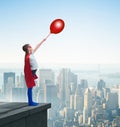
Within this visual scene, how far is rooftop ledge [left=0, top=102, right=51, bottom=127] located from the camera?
4.50 metres

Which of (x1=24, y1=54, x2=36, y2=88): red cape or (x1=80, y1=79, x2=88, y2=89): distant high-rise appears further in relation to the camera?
(x1=80, y1=79, x2=88, y2=89): distant high-rise

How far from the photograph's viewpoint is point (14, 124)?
460 cm

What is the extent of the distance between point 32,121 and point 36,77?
582mm

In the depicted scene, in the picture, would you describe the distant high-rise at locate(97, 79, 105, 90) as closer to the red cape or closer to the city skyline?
the city skyline

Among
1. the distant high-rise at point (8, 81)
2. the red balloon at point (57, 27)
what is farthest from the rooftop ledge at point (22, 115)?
the distant high-rise at point (8, 81)

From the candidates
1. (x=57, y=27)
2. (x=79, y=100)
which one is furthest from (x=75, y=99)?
(x=57, y=27)

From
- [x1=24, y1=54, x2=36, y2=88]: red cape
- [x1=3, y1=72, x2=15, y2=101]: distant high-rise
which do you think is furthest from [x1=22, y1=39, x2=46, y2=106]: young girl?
[x1=3, y1=72, x2=15, y2=101]: distant high-rise

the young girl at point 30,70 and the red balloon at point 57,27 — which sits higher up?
the red balloon at point 57,27

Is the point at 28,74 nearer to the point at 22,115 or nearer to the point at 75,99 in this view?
the point at 22,115

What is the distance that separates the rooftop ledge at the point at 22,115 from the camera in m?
4.50

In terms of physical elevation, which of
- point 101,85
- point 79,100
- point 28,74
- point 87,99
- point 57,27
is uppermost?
point 57,27

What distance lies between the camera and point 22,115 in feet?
15.7

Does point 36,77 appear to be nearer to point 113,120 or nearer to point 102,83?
point 113,120

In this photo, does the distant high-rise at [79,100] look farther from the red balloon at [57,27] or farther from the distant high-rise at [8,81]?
the red balloon at [57,27]
